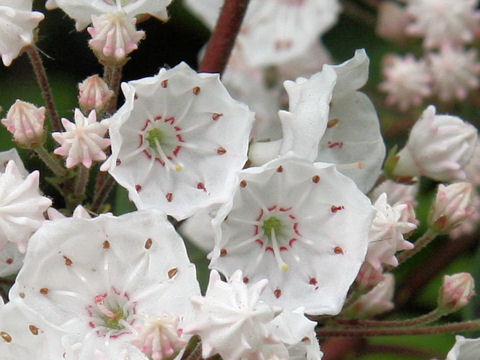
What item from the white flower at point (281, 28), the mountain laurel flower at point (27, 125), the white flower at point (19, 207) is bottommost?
the white flower at point (281, 28)

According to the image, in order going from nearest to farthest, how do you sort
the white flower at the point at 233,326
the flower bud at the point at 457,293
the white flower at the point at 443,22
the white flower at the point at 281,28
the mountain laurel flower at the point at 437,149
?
the white flower at the point at 233,326 → the flower bud at the point at 457,293 → the mountain laurel flower at the point at 437,149 → the white flower at the point at 443,22 → the white flower at the point at 281,28

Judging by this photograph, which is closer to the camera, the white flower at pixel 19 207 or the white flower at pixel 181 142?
the white flower at pixel 19 207

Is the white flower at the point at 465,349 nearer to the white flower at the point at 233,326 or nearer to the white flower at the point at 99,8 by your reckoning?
the white flower at the point at 233,326

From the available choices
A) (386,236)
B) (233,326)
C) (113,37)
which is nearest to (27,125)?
(113,37)

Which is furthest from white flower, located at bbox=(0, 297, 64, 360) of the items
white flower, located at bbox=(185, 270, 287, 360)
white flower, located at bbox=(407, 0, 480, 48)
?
white flower, located at bbox=(407, 0, 480, 48)

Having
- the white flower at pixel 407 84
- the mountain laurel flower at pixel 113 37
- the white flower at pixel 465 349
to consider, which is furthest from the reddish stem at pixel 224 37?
the white flower at pixel 407 84

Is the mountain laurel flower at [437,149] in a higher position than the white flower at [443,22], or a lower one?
higher

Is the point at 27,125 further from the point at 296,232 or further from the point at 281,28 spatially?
the point at 281,28

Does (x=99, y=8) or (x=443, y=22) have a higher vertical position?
(x=99, y=8)
